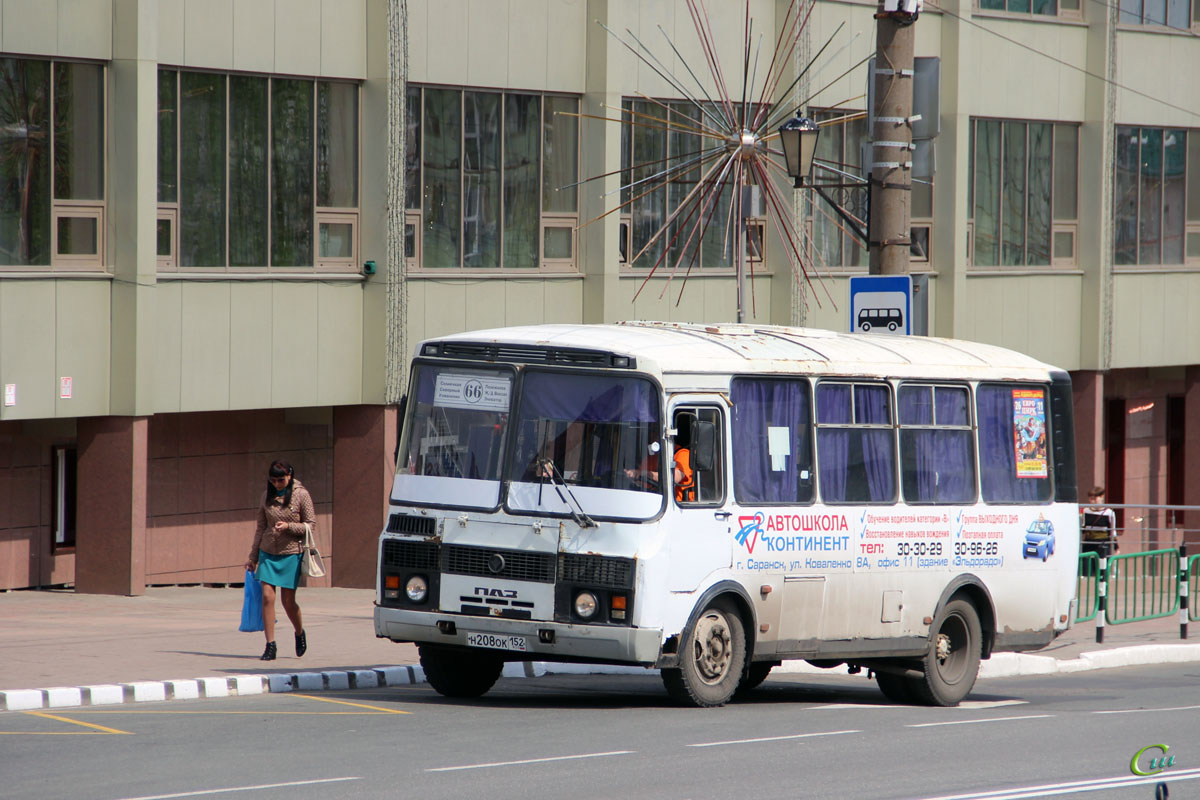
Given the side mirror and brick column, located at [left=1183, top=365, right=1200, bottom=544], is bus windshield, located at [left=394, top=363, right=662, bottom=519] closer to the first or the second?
the side mirror

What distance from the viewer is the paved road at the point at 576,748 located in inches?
397

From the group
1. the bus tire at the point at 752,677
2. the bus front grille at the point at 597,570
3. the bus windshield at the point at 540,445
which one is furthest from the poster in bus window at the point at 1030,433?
the bus front grille at the point at 597,570

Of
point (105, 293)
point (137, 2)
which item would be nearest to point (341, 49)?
point (137, 2)

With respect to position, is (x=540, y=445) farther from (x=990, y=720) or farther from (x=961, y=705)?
(x=961, y=705)

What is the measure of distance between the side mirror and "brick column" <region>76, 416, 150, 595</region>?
420 inches

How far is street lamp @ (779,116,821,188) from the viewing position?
19.3m

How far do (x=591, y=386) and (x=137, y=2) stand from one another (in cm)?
1108

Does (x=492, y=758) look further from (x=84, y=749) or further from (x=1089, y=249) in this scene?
(x=1089, y=249)

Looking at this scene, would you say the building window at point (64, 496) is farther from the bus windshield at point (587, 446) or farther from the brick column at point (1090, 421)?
the brick column at point (1090, 421)

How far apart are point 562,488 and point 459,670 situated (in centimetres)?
196

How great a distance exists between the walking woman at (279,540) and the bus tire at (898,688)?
507 cm

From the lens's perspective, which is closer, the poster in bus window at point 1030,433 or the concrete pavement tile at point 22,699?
the concrete pavement tile at point 22,699

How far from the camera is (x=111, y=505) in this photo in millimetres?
22250

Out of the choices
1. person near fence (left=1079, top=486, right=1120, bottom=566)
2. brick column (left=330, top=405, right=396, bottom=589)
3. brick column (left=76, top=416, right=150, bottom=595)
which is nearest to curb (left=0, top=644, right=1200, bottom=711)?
person near fence (left=1079, top=486, right=1120, bottom=566)
